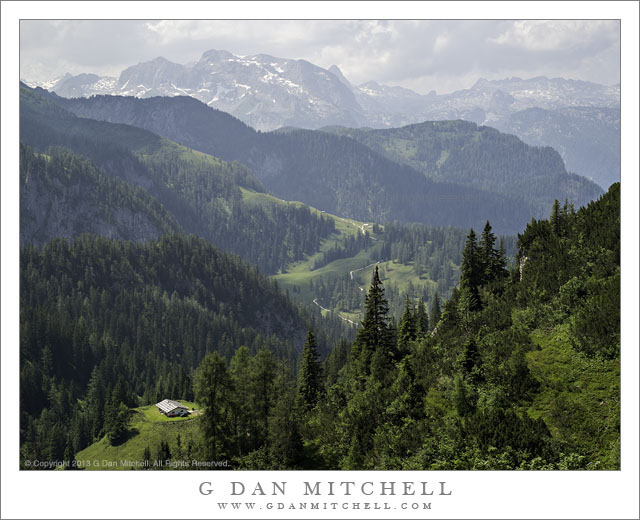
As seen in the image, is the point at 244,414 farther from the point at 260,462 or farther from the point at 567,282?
the point at 567,282

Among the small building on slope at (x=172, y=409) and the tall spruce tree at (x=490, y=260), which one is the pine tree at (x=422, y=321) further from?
the small building on slope at (x=172, y=409)

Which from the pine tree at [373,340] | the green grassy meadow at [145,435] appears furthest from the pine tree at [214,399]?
the green grassy meadow at [145,435]

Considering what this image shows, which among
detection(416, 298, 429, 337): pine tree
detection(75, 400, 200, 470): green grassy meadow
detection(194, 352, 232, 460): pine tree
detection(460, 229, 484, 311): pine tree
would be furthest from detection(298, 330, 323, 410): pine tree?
detection(75, 400, 200, 470): green grassy meadow

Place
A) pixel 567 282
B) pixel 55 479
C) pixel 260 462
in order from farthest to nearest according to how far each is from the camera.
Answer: pixel 567 282 → pixel 260 462 → pixel 55 479

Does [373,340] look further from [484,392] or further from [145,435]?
[145,435]

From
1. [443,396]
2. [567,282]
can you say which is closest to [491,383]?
[443,396]

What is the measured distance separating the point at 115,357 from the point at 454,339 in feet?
492

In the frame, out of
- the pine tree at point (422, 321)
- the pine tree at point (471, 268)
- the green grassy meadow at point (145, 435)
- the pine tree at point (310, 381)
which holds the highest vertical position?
the pine tree at point (471, 268)

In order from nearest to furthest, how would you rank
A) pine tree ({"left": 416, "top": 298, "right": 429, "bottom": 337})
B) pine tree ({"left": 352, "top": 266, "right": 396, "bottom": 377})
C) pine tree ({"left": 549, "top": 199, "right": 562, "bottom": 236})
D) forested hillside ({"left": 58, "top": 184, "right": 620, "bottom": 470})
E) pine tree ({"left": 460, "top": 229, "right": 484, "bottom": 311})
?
forested hillside ({"left": 58, "top": 184, "right": 620, "bottom": 470}) < pine tree ({"left": 352, "top": 266, "right": 396, "bottom": 377}) < pine tree ({"left": 549, "top": 199, "right": 562, "bottom": 236}) < pine tree ({"left": 460, "top": 229, "right": 484, "bottom": 311}) < pine tree ({"left": 416, "top": 298, "right": 429, "bottom": 337})

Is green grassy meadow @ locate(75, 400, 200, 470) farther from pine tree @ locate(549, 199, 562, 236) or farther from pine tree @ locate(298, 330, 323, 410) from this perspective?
pine tree @ locate(549, 199, 562, 236)

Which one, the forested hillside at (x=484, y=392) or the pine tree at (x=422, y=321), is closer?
the forested hillside at (x=484, y=392)

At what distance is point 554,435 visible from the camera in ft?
131

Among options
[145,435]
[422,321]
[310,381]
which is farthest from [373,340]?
[145,435]

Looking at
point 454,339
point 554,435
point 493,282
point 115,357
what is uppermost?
point 493,282
